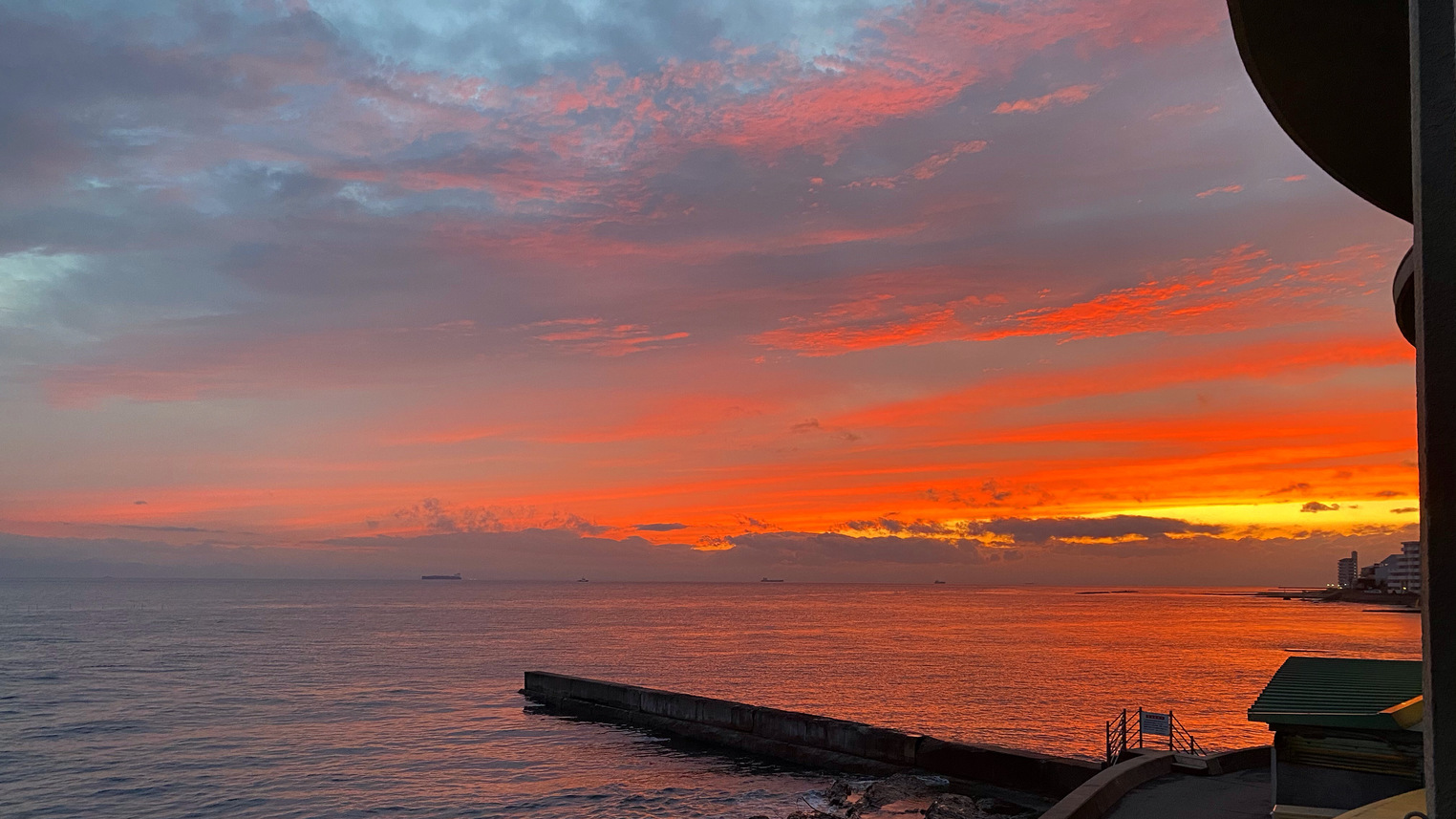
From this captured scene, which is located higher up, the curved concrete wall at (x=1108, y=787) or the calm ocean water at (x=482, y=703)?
the curved concrete wall at (x=1108, y=787)

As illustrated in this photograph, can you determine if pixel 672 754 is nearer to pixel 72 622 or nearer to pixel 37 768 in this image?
pixel 37 768

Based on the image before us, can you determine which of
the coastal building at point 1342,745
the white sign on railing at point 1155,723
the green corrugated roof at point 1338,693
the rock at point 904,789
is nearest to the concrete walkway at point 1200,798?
the green corrugated roof at point 1338,693

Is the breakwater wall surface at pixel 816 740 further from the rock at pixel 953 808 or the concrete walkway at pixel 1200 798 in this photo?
the concrete walkway at pixel 1200 798

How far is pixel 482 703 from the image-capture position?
5312cm

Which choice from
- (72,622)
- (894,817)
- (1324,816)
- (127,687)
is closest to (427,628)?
(72,622)

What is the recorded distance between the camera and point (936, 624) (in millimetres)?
138500

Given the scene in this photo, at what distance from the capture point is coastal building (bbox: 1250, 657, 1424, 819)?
11.7 meters

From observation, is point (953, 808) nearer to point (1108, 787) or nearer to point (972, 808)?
point (972, 808)

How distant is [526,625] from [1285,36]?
12979cm

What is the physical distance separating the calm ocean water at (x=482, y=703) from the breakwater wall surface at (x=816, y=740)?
1.37 metres

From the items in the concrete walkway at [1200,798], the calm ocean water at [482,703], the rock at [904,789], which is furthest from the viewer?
the calm ocean water at [482,703]

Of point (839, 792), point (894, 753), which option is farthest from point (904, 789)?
point (894, 753)

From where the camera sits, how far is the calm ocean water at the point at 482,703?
3178 cm

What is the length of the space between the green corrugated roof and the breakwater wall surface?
1078cm
